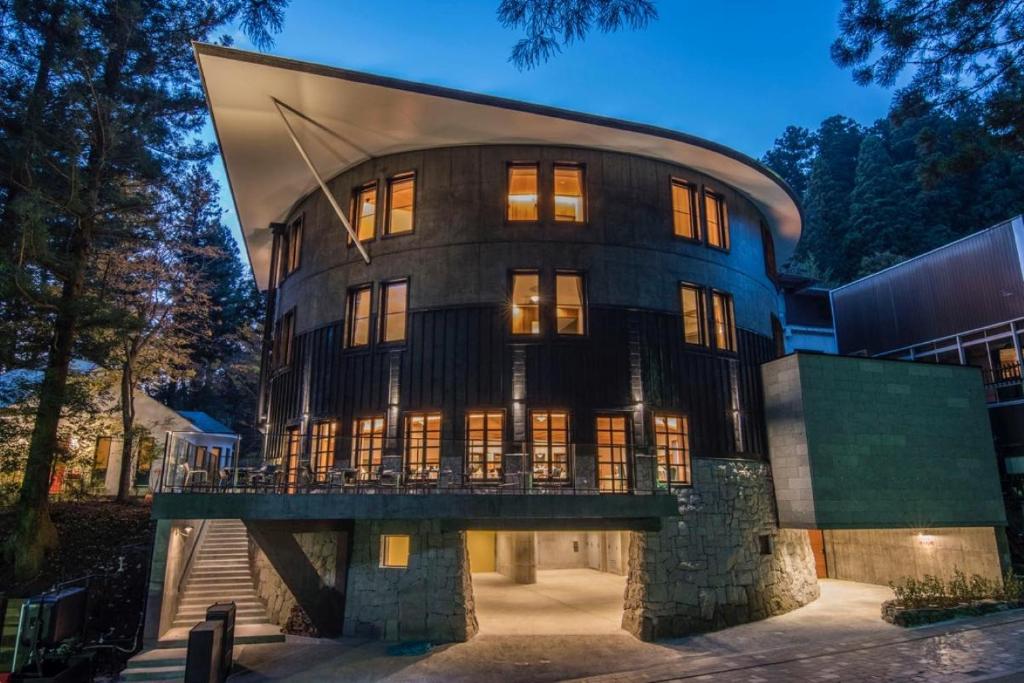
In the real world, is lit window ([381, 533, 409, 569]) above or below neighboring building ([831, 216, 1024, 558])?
below

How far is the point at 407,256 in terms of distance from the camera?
14.7 metres

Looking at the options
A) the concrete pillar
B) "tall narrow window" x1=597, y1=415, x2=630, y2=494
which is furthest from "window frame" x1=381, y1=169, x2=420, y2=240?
the concrete pillar

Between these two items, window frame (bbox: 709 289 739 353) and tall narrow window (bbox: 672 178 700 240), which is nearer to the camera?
window frame (bbox: 709 289 739 353)

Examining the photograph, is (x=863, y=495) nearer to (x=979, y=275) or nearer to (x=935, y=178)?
(x=935, y=178)

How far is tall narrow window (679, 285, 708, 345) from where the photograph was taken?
14.7 m

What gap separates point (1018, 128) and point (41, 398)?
1839 cm

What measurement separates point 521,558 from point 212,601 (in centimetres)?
835

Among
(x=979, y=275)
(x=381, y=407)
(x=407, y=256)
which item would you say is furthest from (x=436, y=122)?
(x=979, y=275)

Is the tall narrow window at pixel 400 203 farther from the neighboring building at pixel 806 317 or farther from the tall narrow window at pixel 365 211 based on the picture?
the neighboring building at pixel 806 317

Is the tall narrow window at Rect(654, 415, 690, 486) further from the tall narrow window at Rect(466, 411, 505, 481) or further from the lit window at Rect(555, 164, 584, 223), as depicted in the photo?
the lit window at Rect(555, 164, 584, 223)

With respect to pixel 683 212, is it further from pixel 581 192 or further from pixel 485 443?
pixel 485 443

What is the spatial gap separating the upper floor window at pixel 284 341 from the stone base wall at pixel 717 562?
1062 centimetres

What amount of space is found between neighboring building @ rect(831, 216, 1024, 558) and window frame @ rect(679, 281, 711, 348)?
7498 millimetres

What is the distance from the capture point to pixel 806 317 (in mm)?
23156
